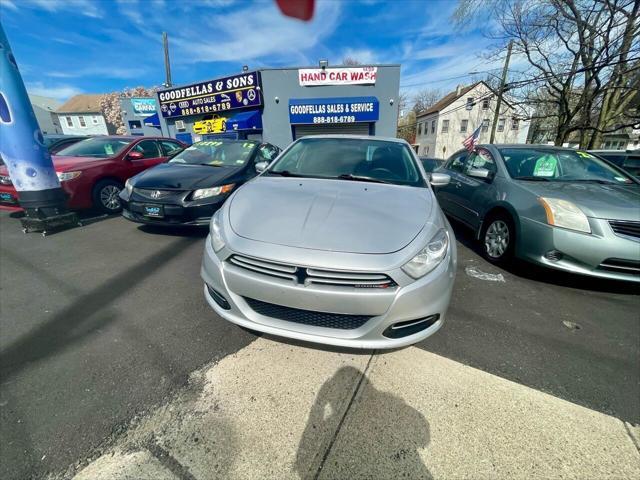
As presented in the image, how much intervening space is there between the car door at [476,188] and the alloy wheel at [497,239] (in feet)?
0.94

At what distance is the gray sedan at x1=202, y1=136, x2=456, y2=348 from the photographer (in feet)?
5.14

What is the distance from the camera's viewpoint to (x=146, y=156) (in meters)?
6.03

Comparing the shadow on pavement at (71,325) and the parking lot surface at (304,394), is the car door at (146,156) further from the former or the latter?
the parking lot surface at (304,394)

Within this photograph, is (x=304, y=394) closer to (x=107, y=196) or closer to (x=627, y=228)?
(x=627, y=228)

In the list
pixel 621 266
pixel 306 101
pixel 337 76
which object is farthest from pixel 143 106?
pixel 621 266

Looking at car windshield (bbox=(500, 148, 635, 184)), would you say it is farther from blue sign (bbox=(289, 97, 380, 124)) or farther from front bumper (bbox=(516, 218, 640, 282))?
blue sign (bbox=(289, 97, 380, 124))

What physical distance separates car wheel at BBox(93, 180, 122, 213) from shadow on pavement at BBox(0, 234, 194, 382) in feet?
7.80

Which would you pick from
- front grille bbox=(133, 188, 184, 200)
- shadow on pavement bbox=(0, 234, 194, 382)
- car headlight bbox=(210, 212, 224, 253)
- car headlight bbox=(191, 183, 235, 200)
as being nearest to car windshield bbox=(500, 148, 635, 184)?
car headlight bbox=(210, 212, 224, 253)

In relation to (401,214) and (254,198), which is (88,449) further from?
(401,214)

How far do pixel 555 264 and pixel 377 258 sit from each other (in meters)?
2.54

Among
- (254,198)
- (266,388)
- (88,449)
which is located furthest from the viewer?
(254,198)

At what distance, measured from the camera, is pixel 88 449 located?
1.38m

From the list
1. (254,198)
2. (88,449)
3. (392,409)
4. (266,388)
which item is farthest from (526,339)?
(88,449)

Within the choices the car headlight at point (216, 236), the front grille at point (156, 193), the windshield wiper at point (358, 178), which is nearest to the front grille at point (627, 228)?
the windshield wiper at point (358, 178)
